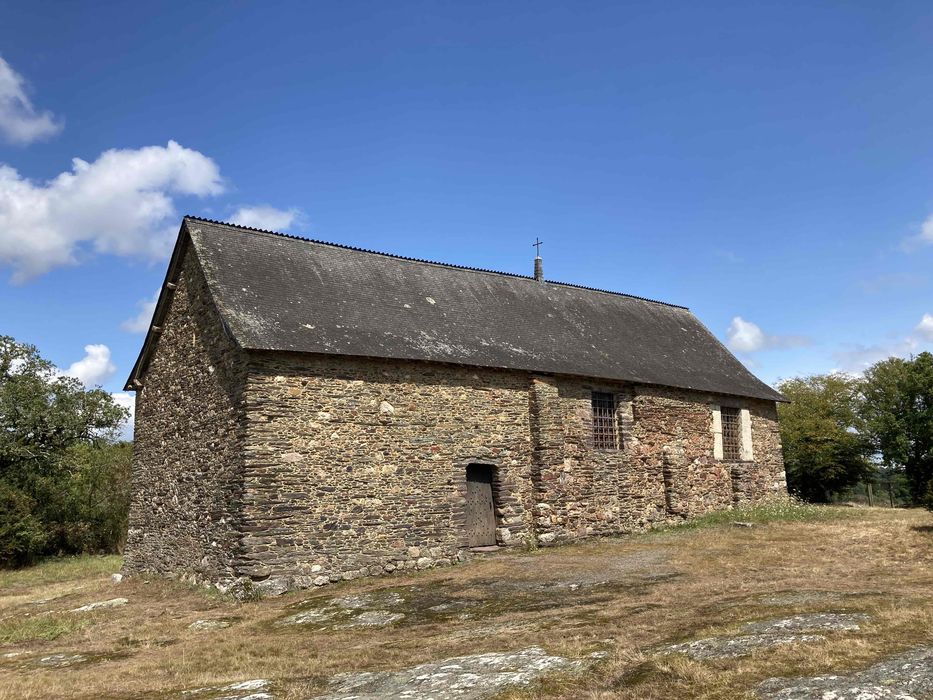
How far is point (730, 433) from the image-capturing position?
81.1 ft

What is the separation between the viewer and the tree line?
35.7 meters

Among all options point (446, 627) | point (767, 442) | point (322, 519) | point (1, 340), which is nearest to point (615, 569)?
point (446, 627)

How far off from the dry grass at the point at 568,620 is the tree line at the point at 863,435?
19.2 meters

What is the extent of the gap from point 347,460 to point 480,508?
3890 millimetres

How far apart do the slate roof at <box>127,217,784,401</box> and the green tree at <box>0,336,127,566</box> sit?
33.4ft

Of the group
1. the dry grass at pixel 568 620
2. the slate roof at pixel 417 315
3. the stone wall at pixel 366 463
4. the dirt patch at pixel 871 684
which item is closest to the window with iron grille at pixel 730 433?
the slate roof at pixel 417 315

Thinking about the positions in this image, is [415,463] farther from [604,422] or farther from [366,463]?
[604,422]

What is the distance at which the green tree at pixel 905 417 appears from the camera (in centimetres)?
3581

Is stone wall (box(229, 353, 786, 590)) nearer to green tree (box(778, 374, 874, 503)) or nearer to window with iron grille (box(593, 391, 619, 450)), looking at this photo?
window with iron grille (box(593, 391, 619, 450))

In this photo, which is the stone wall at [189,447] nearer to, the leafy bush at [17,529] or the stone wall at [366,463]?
the stone wall at [366,463]

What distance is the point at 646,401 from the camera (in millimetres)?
21375

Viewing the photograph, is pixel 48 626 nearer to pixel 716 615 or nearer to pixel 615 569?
pixel 615 569

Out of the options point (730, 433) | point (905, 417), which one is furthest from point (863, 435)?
point (730, 433)

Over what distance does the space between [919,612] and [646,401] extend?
46.5 feet
